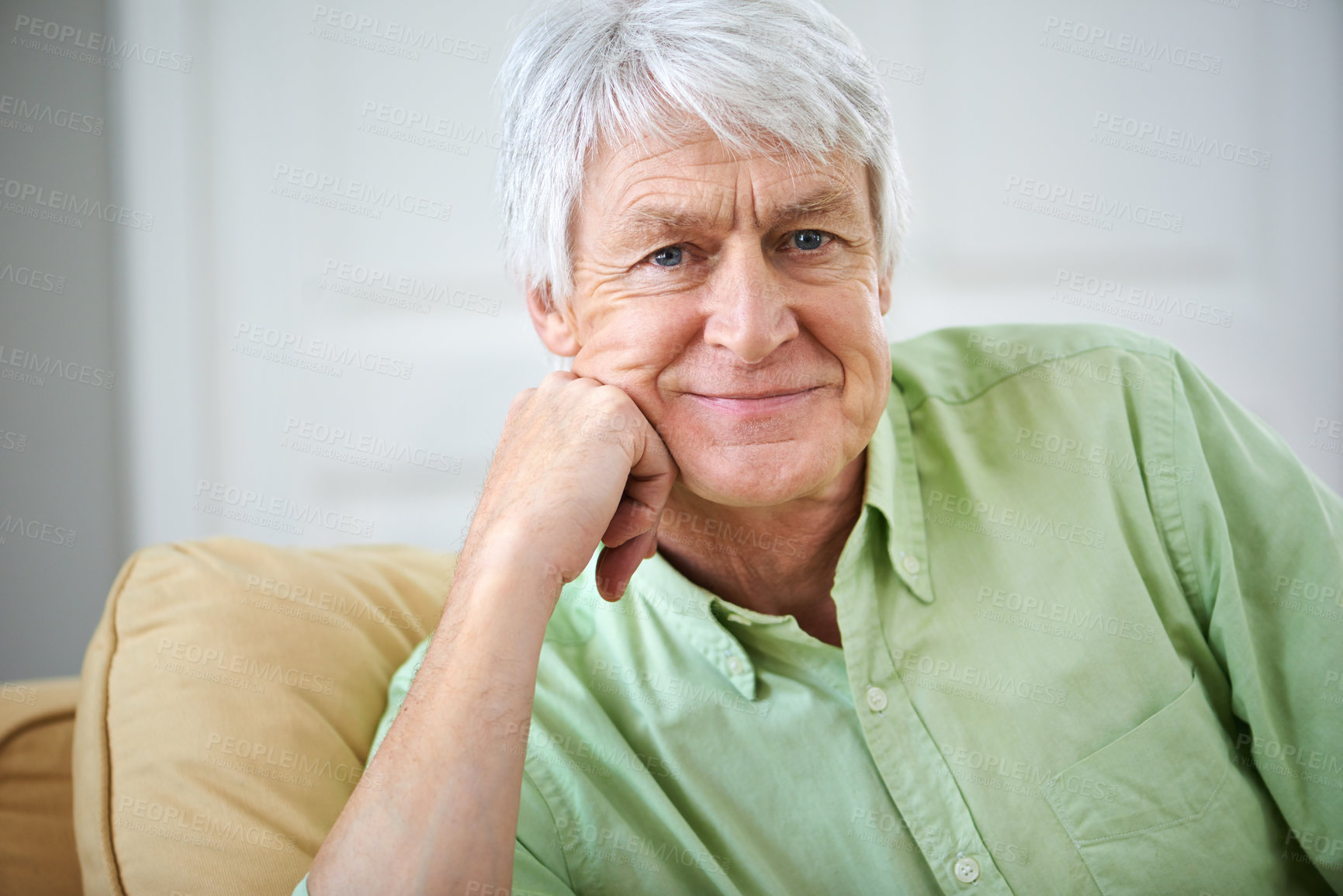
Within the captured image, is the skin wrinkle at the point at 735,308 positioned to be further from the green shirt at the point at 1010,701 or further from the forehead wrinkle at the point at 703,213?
the green shirt at the point at 1010,701

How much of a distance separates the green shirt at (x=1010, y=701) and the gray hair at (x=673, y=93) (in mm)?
409

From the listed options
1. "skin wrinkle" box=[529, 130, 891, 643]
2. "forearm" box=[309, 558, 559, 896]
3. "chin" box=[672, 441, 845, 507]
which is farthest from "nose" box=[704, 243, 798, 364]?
"forearm" box=[309, 558, 559, 896]

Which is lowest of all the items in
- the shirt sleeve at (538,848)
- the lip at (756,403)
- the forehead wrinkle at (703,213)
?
the shirt sleeve at (538,848)

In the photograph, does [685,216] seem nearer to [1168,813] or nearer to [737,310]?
[737,310]

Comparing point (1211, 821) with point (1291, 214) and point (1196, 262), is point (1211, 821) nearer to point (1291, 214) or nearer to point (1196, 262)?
point (1196, 262)

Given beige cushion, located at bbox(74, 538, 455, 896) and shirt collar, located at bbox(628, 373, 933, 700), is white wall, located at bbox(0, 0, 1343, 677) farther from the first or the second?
shirt collar, located at bbox(628, 373, 933, 700)

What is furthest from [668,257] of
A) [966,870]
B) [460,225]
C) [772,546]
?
[460,225]

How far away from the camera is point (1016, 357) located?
1.34 m

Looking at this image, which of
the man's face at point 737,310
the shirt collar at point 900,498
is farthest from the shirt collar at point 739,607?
the man's face at point 737,310

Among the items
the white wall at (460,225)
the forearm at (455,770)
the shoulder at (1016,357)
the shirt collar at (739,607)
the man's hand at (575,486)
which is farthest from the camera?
the white wall at (460,225)

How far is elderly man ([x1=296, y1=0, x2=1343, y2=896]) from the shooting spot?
1.05m

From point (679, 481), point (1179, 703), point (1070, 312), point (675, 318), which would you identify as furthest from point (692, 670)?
point (1070, 312)

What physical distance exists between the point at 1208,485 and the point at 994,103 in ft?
5.97

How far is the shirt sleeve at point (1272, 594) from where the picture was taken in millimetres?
1104
